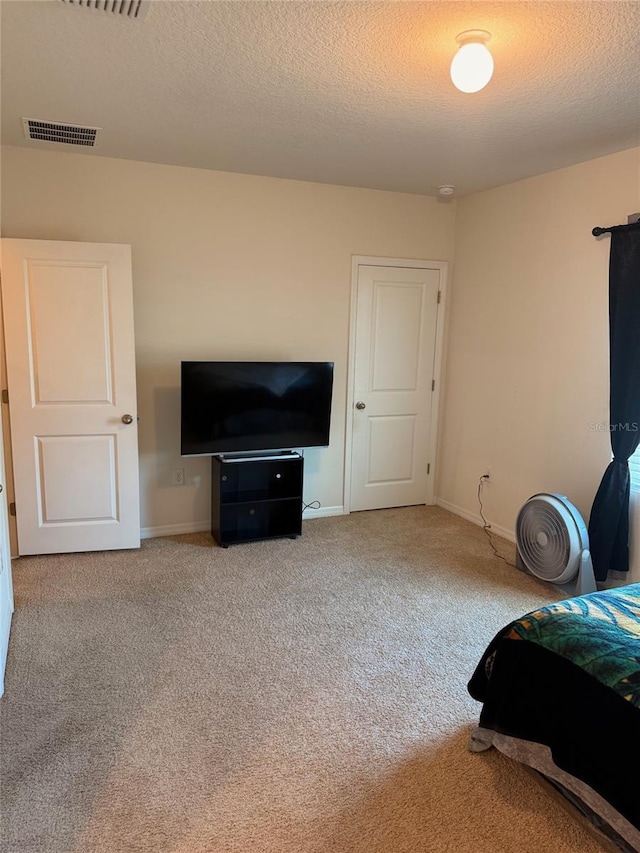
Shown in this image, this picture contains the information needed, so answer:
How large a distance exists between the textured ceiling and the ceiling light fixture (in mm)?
46

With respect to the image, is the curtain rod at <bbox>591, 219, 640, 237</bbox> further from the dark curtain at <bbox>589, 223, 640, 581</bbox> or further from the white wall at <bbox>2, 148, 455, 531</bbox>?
the white wall at <bbox>2, 148, 455, 531</bbox>

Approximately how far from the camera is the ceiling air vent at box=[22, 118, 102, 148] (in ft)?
10.1

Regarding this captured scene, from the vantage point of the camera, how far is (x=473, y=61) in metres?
2.02

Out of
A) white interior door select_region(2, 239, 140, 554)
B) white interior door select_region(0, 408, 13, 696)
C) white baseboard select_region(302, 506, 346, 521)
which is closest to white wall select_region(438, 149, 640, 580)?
white baseboard select_region(302, 506, 346, 521)

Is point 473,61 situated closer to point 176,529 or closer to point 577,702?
point 577,702

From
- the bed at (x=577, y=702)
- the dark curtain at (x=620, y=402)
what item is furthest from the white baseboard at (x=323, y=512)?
the bed at (x=577, y=702)

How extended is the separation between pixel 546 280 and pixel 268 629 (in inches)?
113

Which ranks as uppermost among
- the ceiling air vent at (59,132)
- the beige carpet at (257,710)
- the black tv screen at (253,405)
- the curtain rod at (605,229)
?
the ceiling air vent at (59,132)

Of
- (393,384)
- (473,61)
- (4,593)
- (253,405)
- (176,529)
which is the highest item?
(473,61)

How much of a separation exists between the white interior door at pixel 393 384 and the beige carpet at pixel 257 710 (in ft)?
3.86

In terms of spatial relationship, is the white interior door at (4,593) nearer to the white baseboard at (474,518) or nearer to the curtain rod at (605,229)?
the white baseboard at (474,518)

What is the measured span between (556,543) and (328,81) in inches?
108

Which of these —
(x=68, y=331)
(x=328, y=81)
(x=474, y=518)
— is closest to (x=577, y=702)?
(x=328, y=81)

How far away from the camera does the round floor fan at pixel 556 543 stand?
3.23m
